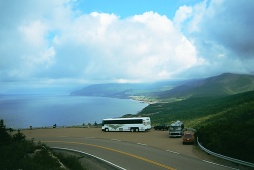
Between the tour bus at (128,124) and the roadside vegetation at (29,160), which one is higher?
the tour bus at (128,124)

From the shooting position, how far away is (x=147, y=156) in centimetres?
2895

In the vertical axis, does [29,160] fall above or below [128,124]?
below

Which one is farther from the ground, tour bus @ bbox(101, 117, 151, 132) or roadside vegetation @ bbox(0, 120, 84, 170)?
tour bus @ bbox(101, 117, 151, 132)

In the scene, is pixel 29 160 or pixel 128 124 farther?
pixel 128 124

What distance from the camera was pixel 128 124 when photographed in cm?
5622

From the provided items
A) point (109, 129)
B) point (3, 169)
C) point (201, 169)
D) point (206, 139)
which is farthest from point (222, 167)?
point (109, 129)

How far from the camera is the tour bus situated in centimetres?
5512

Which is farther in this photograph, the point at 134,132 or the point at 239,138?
the point at 134,132

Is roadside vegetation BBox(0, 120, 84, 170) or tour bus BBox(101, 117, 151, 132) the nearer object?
roadside vegetation BBox(0, 120, 84, 170)

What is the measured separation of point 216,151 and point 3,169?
67.9 ft

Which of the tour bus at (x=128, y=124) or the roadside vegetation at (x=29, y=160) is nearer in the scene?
the roadside vegetation at (x=29, y=160)

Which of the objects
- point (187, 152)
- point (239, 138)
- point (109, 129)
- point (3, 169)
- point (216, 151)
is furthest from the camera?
point (109, 129)

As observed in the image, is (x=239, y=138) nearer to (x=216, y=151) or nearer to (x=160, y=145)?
(x=216, y=151)

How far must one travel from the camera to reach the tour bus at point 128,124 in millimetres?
55125
